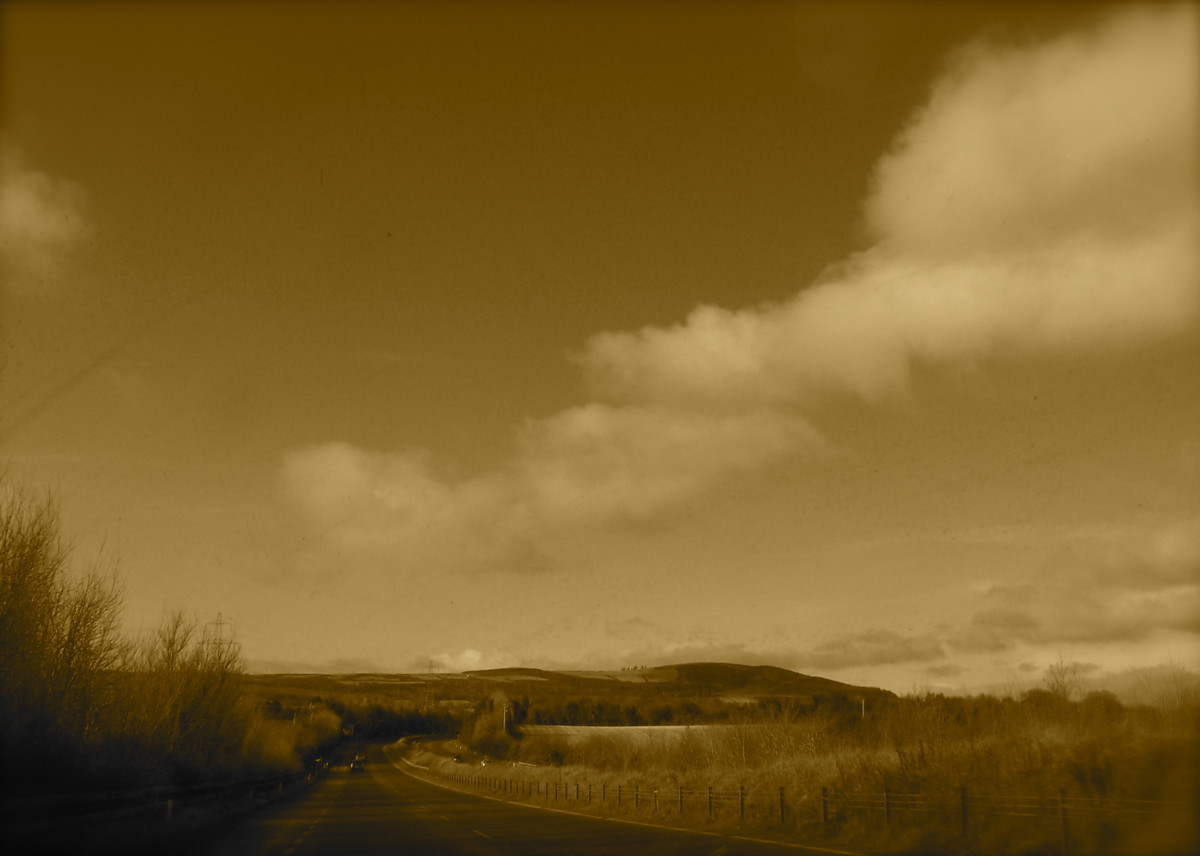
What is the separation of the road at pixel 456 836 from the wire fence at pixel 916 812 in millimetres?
2291

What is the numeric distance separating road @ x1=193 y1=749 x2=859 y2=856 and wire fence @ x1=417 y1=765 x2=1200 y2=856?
229 cm

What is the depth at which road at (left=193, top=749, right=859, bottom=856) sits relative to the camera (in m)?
22.1

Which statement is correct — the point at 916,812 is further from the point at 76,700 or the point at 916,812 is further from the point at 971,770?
the point at 76,700

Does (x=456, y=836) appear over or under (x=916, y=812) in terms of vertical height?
under

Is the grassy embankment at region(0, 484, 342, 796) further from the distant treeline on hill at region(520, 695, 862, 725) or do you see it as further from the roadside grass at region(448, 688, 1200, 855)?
the distant treeline on hill at region(520, 695, 862, 725)

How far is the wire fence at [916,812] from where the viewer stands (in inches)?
669

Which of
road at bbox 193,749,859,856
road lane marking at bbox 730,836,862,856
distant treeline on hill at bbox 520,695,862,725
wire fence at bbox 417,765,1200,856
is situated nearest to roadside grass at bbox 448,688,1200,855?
wire fence at bbox 417,765,1200,856

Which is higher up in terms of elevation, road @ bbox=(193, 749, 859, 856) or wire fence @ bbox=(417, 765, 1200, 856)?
wire fence @ bbox=(417, 765, 1200, 856)

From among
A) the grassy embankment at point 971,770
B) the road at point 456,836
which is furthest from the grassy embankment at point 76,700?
the grassy embankment at point 971,770

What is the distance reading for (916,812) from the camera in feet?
74.5

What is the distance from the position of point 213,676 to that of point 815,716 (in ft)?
106

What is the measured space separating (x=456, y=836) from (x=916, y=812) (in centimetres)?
1167

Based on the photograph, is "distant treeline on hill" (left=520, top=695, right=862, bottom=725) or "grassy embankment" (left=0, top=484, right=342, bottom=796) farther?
"distant treeline on hill" (left=520, top=695, right=862, bottom=725)

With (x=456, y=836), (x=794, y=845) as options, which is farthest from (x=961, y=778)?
(x=456, y=836)
